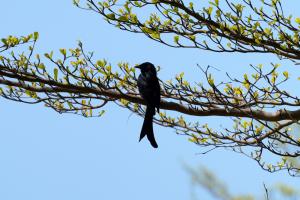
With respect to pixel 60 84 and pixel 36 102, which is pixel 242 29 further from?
pixel 36 102

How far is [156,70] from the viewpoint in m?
7.18

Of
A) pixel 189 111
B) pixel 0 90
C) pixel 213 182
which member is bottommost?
pixel 189 111

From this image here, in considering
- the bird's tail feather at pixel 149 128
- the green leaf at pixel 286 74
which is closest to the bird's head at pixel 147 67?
the bird's tail feather at pixel 149 128

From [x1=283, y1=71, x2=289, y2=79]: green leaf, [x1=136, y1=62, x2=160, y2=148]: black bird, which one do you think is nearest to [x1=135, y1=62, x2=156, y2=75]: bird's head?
[x1=136, y1=62, x2=160, y2=148]: black bird

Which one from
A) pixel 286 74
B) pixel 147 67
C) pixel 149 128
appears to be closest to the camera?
pixel 286 74

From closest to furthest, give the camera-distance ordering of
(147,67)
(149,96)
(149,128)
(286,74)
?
(286,74), (149,96), (149,128), (147,67)

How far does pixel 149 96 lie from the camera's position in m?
6.37

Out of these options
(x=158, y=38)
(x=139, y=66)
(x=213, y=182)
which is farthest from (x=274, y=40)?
(x=213, y=182)

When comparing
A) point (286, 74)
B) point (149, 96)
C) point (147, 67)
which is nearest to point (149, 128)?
point (149, 96)

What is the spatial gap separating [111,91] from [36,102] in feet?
3.43

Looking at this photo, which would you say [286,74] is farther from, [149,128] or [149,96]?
[149,128]

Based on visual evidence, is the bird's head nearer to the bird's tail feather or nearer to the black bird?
the black bird

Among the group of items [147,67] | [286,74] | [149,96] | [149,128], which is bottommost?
[149,128]

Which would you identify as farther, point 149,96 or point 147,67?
point 147,67
